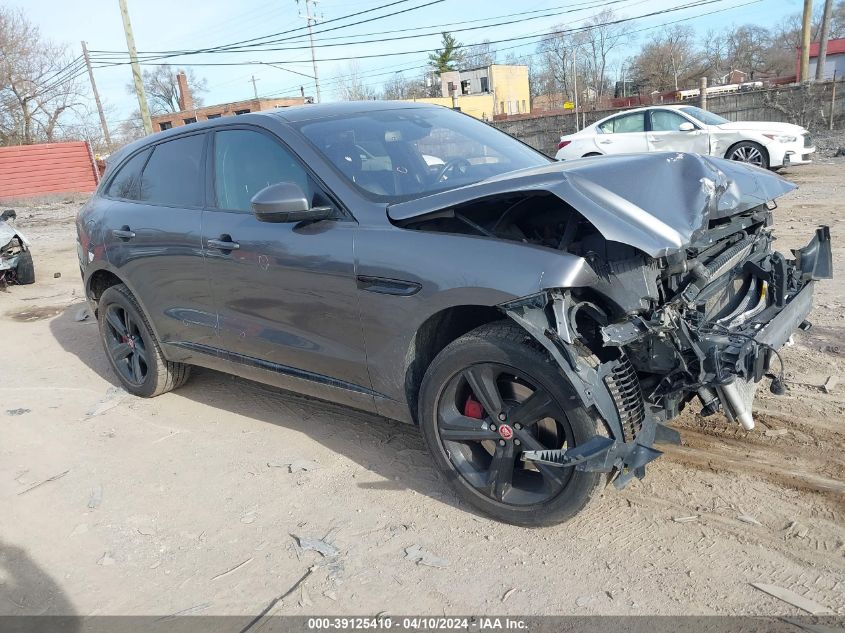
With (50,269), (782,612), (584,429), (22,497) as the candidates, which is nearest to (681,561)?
(782,612)

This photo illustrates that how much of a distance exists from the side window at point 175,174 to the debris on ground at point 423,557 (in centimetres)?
248

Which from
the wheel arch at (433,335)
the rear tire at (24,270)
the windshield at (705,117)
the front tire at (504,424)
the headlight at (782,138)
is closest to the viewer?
the front tire at (504,424)

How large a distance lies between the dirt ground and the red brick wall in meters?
24.6

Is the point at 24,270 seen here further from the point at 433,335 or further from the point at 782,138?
the point at 782,138

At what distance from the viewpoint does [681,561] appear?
2.65m

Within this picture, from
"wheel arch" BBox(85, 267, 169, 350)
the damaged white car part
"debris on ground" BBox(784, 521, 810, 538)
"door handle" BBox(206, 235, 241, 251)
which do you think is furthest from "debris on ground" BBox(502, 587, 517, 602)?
the damaged white car part

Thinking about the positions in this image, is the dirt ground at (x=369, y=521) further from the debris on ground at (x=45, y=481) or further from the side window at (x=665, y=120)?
the side window at (x=665, y=120)

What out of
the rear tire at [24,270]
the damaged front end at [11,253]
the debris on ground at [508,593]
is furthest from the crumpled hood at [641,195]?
the rear tire at [24,270]

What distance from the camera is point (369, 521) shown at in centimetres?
319

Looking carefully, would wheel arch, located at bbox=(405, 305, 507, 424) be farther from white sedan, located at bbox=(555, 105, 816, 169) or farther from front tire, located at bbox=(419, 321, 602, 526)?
white sedan, located at bbox=(555, 105, 816, 169)

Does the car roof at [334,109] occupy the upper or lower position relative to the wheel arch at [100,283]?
upper

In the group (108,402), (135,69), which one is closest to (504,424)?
(108,402)

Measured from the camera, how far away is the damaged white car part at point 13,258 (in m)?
9.56

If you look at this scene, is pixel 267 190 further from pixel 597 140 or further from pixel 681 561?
pixel 597 140
